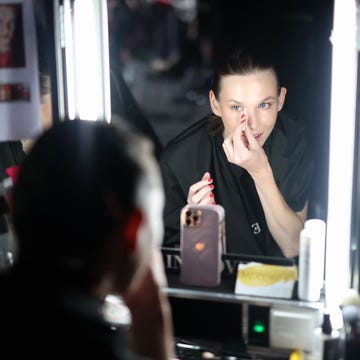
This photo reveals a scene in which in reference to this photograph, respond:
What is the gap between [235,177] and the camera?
180cm

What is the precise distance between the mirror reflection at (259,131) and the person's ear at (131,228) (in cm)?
85

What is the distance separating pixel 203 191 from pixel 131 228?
879 mm

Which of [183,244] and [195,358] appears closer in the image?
[195,358]

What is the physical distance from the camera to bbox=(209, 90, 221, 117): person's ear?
1767 mm

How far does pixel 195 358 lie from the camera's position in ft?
5.24

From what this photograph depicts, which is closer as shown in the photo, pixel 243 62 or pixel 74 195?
pixel 74 195

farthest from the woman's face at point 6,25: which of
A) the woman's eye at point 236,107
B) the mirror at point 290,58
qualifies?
the woman's eye at point 236,107

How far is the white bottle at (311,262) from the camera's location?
5.36ft

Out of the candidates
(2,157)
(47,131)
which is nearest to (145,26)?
(2,157)

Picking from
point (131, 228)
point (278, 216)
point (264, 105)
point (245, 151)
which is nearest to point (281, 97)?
point (264, 105)

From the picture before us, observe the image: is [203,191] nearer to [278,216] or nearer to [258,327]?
[278,216]

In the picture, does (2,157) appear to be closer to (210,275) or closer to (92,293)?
(210,275)

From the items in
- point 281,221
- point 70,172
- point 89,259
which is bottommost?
point 281,221

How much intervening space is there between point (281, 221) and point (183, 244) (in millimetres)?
303
